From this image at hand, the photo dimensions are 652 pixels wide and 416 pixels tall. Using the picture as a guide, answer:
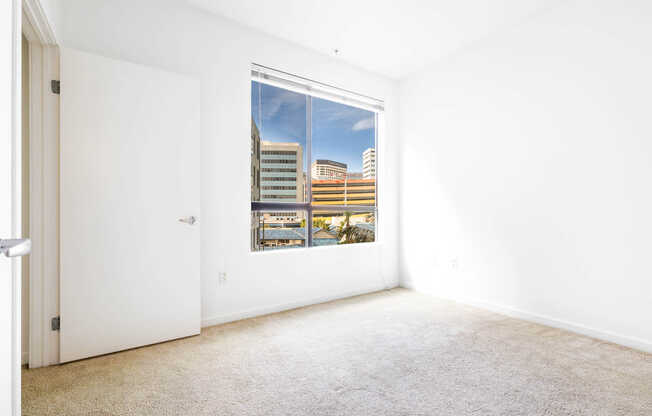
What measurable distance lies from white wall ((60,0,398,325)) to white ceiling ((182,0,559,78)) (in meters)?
0.18

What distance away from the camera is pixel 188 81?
96.9 inches

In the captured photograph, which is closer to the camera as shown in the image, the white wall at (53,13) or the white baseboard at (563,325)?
the white wall at (53,13)

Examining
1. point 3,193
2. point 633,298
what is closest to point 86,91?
point 3,193

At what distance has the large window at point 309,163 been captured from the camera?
3.18 meters

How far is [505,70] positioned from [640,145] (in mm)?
1238

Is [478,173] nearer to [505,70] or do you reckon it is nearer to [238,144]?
[505,70]

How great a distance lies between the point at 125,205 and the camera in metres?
2.21

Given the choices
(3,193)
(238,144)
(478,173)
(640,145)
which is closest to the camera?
(3,193)

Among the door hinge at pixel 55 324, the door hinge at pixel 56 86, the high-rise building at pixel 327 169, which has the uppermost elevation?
the door hinge at pixel 56 86

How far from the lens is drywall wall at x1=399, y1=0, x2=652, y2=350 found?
90.9 inches

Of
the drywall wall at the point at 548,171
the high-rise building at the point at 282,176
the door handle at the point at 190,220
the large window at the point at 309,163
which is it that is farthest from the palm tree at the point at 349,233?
the door handle at the point at 190,220

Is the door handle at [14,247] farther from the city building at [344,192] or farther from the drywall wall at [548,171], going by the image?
the drywall wall at [548,171]

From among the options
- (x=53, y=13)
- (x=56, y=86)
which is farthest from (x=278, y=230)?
(x=53, y=13)

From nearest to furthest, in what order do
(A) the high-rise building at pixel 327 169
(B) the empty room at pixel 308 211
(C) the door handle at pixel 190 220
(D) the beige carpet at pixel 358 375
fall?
(D) the beige carpet at pixel 358 375, (B) the empty room at pixel 308 211, (C) the door handle at pixel 190 220, (A) the high-rise building at pixel 327 169
